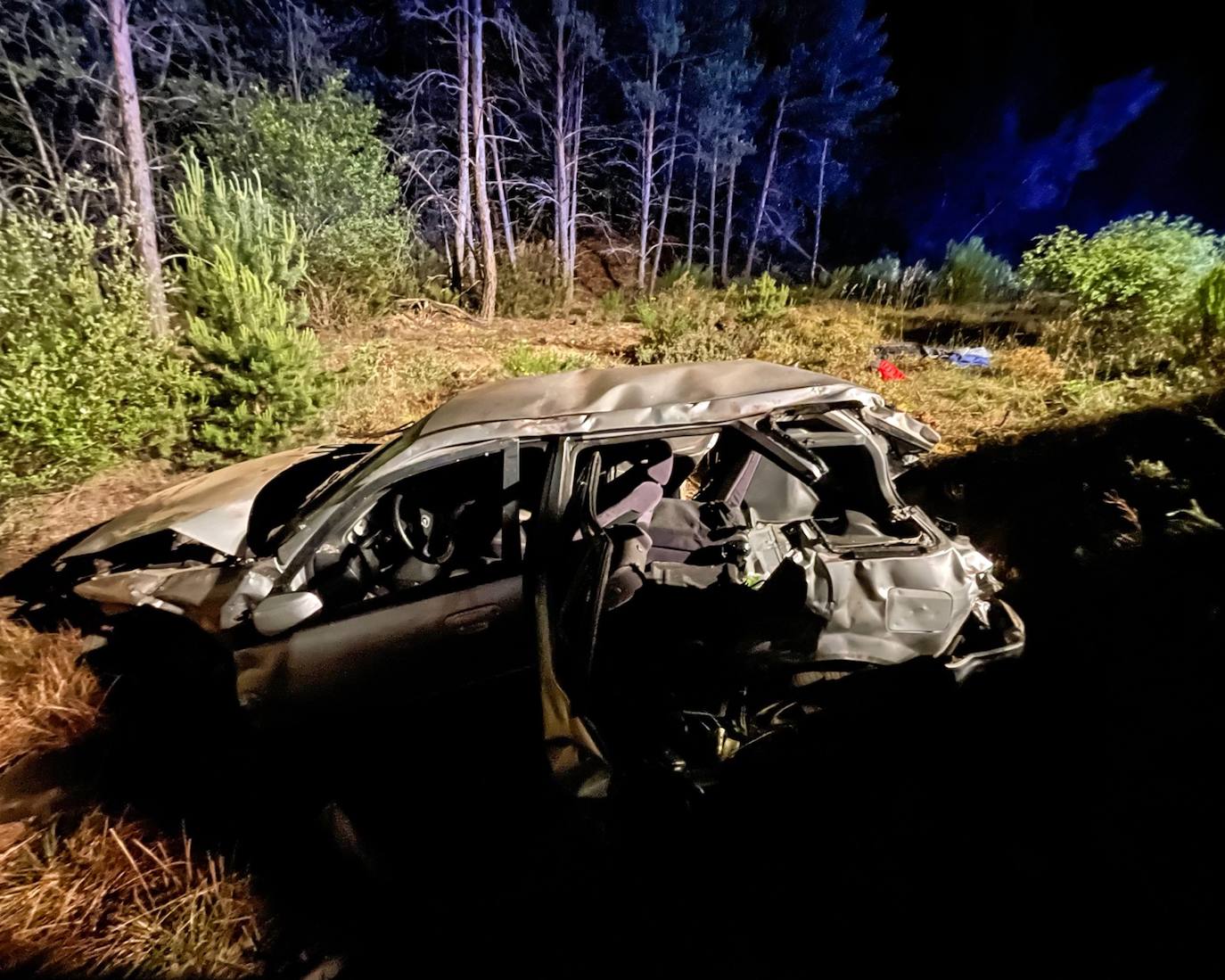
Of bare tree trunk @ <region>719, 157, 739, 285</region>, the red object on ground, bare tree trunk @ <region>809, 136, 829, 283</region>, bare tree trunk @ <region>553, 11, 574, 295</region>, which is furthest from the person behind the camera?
bare tree trunk @ <region>809, 136, 829, 283</region>

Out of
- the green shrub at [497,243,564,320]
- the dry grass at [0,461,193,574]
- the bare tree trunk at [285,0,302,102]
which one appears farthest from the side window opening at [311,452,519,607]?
the bare tree trunk at [285,0,302,102]

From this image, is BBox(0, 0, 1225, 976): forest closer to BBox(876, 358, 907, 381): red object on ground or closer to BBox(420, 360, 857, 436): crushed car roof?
BBox(876, 358, 907, 381): red object on ground

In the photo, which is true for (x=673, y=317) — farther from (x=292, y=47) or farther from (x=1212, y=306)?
(x=292, y=47)

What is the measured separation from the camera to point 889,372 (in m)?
6.88

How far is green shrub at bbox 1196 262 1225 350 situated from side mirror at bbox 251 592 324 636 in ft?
21.8

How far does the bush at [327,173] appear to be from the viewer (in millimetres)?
9586

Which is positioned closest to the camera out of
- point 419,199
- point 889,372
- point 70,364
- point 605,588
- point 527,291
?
point 605,588

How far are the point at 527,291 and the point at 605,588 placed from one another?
467 inches

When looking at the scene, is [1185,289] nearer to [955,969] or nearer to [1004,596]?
[1004,596]

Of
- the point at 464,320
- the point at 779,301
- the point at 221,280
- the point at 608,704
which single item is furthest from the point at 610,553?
the point at 464,320

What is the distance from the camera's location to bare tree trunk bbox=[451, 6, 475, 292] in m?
11.5

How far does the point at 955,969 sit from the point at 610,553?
164 cm

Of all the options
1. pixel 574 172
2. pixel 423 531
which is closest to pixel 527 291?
pixel 574 172

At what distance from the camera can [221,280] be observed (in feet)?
15.9
